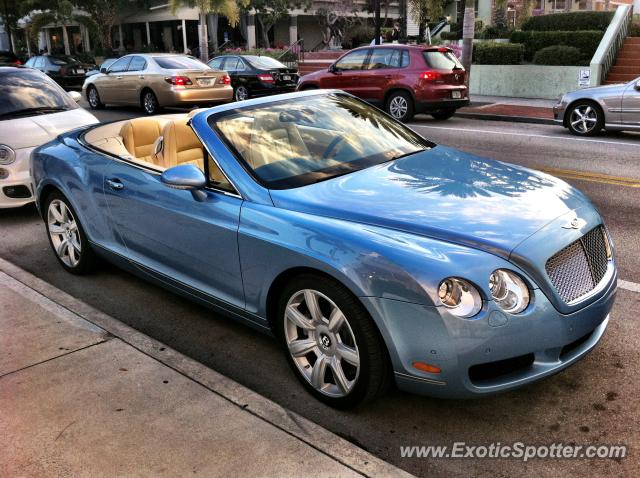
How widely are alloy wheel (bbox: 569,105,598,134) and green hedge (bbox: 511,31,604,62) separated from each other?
9.29m

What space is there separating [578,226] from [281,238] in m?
1.55

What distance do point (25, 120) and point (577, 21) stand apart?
2195 cm

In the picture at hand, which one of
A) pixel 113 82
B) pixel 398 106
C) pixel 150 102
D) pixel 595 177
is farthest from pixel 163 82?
pixel 595 177

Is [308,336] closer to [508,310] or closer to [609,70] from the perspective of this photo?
[508,310]

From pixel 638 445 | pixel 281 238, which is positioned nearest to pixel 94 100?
pixel 281 238

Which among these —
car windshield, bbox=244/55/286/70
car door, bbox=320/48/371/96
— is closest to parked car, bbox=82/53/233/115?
car windshield, bbox=244/55/286/70

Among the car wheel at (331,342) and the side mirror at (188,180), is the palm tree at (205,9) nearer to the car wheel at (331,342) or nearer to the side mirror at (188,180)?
the side mirror at (188,180)

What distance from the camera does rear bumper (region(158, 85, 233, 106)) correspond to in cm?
1678

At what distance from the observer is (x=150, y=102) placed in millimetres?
17703

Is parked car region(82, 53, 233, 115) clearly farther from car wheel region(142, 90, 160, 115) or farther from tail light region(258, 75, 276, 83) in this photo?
tail light region(258, 75, 276, 83)

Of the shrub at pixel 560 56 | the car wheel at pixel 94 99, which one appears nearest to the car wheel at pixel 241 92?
the car wheel at pixel 94 99

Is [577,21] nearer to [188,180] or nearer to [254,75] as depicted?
[254,75]

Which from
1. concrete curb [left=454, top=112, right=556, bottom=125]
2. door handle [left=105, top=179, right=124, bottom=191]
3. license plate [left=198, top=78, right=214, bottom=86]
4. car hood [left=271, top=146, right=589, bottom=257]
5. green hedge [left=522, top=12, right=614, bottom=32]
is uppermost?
green hedge [left=522, top=12, right=614, bottom=32]

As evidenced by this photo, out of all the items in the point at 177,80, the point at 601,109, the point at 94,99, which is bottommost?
the point at 94,99
